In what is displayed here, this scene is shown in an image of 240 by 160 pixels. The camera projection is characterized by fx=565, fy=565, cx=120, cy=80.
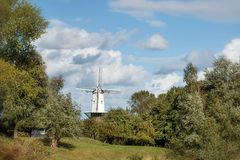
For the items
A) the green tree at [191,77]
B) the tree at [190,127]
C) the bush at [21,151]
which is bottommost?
the bush at [21,151]

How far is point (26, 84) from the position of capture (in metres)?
64.7

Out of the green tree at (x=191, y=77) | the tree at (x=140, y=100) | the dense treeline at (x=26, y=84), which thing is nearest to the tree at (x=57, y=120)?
the dense treeline at (x=26, y=84)

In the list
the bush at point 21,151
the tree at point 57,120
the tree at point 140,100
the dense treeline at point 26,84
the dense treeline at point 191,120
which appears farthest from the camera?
the tree at point 140,100

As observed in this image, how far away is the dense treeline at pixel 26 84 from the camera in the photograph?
63688 millimetres

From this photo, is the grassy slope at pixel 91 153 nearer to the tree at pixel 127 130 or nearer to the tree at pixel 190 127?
the tree at pixel 190 127

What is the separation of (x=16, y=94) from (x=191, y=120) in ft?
73.8

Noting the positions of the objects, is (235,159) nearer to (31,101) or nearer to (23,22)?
(23,22)

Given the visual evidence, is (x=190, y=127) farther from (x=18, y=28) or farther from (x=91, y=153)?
(x=18, y=28)

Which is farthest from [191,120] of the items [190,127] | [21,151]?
[21,151]

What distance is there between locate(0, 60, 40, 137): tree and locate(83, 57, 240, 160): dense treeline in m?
19.2

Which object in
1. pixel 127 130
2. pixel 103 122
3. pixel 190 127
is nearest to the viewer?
pixel 190 127

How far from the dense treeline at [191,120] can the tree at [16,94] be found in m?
19.2

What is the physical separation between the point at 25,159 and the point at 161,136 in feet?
243

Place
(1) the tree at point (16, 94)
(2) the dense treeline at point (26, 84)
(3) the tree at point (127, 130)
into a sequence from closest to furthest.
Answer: (1) the tree at point (16, 94) → (2) the dense treeline at point (26, 84) → (3) the tree at point (127, 130)
